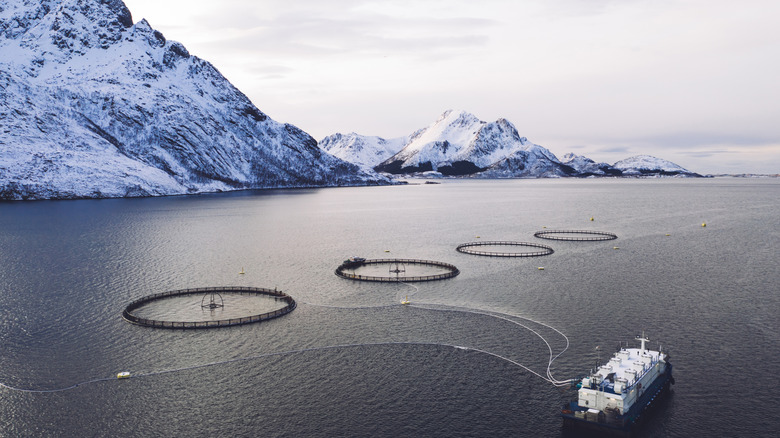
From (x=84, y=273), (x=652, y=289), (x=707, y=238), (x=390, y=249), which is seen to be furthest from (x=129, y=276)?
(x=707, y=238)

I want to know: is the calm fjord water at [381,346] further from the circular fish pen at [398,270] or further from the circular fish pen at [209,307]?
the circular fish pen at [398,270]

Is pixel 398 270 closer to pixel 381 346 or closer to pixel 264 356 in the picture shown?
pixel 381 346

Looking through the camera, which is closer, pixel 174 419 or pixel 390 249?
pixel 174 419

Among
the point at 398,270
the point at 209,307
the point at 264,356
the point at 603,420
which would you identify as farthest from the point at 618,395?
the point at 398,270

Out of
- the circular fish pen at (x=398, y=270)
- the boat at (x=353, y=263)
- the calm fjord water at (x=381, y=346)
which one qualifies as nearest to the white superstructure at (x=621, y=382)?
the calm fjord water at (x=381, y=346)

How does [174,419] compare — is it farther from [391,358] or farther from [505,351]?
[505,351]

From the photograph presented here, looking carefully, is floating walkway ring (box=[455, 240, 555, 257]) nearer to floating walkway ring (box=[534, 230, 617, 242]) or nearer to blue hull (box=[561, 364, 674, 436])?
floating walkway ring (box=[534, 230, 617, 242])

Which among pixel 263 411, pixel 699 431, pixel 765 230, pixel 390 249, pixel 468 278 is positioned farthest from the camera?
pixel 765 230
